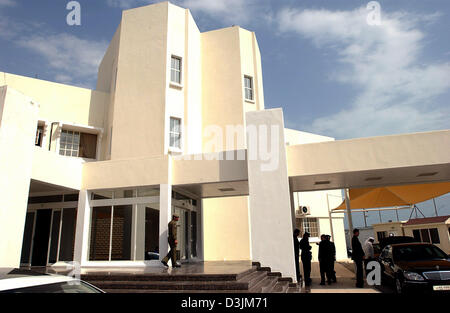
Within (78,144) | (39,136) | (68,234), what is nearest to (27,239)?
(68,234)

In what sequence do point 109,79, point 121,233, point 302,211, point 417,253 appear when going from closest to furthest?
point 417,253 < point 121,233 < point 109,79 < point 302,211

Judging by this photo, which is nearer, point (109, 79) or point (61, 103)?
point (61, 103)

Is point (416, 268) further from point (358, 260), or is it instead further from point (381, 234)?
point (381, 234)

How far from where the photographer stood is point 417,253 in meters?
9.84

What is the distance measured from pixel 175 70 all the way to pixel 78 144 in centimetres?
634

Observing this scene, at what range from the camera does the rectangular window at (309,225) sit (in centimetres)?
2398

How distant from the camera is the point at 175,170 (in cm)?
1332

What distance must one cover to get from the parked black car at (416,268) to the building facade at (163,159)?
2890 millimetres

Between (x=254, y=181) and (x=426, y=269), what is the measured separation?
18.5 ft

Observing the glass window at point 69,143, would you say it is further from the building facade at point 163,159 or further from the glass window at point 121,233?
the glass window at point 121,233

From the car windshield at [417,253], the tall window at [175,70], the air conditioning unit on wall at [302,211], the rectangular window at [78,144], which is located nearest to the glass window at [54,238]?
the rectangular window at [78,144]

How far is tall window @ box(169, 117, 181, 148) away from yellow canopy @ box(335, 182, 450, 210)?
10.4m
